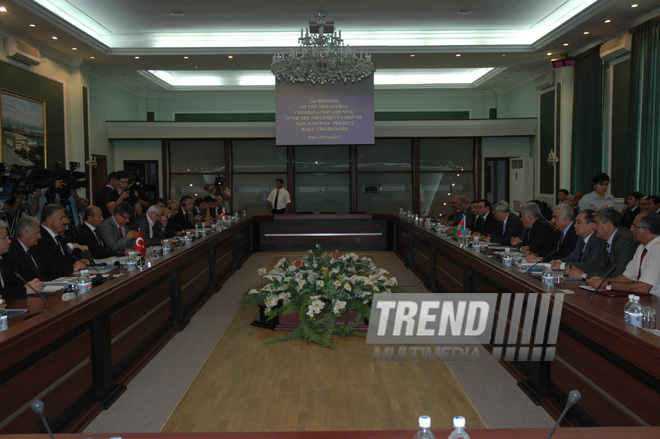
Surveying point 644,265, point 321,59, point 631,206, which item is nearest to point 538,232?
point 644,265

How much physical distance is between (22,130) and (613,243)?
7.89 metres

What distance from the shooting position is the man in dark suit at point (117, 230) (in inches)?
207

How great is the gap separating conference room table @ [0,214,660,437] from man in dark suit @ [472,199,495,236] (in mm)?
1871

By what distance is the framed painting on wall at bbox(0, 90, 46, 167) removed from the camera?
7.77m

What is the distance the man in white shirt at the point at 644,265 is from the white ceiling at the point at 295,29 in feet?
16.6

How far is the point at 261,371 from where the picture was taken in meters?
3.72

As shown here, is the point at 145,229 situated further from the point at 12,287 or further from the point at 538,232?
the point at 538,232

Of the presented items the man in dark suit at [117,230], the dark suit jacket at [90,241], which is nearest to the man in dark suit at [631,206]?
the man in dark suit at [117,230]

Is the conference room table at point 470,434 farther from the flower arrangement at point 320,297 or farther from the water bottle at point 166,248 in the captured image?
the water bottle at point 166,248

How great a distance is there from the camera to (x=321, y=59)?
715cm

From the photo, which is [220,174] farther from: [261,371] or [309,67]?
[261,371]

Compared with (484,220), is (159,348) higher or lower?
lower

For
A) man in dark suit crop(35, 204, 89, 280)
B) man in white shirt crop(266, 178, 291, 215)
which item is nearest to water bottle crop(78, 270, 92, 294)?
man in dark suit crop(35, 204, 89, 280)

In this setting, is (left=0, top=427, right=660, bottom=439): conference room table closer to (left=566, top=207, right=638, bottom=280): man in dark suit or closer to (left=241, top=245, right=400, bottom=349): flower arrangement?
(left=566, top=207, right=638, bottom=280): man in dark suit
